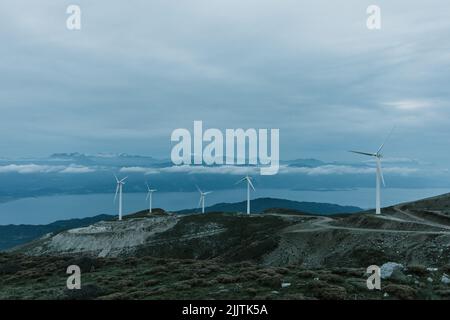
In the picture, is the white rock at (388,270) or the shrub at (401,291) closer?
the shrub at (401,291)

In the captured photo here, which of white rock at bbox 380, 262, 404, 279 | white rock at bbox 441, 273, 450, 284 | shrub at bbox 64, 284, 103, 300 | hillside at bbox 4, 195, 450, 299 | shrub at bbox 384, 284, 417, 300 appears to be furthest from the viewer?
shrub at bbox 64, 284, 103, 300

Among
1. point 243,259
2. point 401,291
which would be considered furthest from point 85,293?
point 243,259

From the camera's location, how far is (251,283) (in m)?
30.8

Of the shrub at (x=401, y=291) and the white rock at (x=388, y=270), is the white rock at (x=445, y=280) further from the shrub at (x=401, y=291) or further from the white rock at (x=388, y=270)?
the shrub at (x=401, y=291)

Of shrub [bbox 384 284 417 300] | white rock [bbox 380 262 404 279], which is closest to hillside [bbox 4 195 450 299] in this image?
shrub [bbox 384 284 417 300]

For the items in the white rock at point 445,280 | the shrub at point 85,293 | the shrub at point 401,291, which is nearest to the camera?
the shrub at point 401,291

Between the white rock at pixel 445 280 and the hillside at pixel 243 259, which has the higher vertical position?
the white rock at pixel 445 280

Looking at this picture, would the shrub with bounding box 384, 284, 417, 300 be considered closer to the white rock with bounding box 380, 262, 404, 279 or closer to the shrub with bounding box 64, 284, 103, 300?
the white rock with bounding box 380, 262, 404, 279

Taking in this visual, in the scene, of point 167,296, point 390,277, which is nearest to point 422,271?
point 390,277

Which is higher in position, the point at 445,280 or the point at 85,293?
the point at 445,280

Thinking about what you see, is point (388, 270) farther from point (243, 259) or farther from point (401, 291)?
point (243, 259)

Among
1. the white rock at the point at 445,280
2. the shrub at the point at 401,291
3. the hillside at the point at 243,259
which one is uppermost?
the shrub at the point at 401,291

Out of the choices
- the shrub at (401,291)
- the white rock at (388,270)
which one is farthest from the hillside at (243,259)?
the white rock at (388,270)
